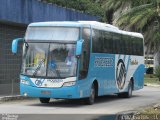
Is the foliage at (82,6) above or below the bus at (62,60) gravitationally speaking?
above

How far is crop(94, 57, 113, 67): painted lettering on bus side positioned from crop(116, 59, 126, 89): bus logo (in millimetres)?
1220

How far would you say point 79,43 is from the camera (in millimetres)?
19859

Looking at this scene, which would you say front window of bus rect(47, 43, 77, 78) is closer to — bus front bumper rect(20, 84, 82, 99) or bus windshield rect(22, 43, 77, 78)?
bus windshield rect(22, 43, 77, 78)

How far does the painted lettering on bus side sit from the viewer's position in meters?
22.3

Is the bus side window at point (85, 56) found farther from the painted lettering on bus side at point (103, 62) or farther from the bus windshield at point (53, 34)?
the painted lettering on bus side at point (103, 62)

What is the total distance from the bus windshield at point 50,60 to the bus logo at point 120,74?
17.8 feet

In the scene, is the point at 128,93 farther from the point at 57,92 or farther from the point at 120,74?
the point at 57,92

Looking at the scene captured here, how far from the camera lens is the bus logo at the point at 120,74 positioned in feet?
83.6

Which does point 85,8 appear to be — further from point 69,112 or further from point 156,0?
point 156,0

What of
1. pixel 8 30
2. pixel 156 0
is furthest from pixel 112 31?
pixel 156 0

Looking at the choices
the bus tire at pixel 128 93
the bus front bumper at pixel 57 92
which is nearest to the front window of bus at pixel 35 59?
the bus front bumper at pixel 57 92

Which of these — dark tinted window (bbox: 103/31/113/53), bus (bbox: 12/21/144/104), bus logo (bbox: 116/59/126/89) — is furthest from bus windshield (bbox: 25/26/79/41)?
bus logo (bbox: 116/59/126/89)

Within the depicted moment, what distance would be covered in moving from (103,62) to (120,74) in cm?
279

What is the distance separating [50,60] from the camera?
2042cm
